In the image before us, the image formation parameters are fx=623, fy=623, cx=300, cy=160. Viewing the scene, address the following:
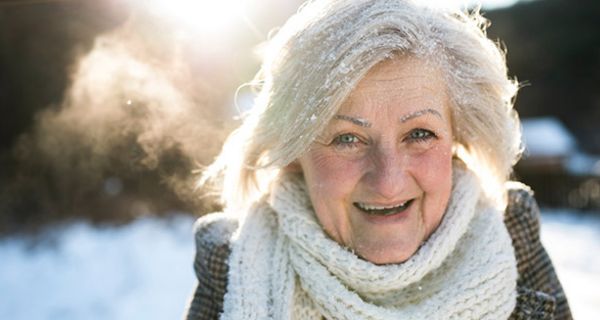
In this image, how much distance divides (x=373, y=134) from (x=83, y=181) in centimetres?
598

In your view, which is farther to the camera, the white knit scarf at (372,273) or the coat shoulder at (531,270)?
the coat shoulder at (531,270)

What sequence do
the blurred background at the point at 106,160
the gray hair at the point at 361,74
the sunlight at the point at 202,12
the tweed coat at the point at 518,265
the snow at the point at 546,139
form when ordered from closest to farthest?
the gray hair at the point at 361,74, the tweed coat at the point at 518,265, the sunlight at the point at 202,12, the blurred background at the point at 106,160, the snow at the point at 546,139

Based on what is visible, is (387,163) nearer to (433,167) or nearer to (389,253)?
(433,167)

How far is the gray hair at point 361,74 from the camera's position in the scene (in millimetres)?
1821

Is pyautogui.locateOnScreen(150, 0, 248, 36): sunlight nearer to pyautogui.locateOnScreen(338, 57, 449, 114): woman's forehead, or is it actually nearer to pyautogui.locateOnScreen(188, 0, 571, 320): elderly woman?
pyautogui.locateOnScreen(188, 0, 571, 320): elderly woman

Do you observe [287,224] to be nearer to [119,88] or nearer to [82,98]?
[119,88]

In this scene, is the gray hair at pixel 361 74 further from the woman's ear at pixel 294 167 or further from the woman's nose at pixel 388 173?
the woman's nose at pixel 388 173

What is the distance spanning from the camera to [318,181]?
6.51ft

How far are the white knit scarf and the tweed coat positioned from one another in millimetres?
124

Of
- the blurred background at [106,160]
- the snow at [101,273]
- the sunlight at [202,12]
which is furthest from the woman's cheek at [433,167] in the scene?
the snow at [101,273]

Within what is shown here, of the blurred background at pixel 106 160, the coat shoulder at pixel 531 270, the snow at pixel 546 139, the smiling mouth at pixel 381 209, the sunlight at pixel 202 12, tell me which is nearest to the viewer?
→ the smiling mouth at pixel 381 209

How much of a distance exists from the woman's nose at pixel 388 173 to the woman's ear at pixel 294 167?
0.37 meters

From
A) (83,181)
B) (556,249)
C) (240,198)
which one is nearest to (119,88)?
(240,198)

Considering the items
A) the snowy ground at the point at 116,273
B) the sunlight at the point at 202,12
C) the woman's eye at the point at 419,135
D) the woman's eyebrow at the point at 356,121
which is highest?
the sunlight at the point at 202,12
